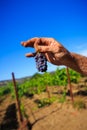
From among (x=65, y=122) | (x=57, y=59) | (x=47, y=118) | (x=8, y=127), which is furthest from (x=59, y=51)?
(x=8, y=127)

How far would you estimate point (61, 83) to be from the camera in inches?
703

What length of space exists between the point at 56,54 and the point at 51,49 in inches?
3.0

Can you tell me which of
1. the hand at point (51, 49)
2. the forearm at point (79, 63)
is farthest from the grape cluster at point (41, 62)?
the forearm at point (79, 63)

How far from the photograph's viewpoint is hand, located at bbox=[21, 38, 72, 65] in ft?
6.47

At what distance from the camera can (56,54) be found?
6.62 feet

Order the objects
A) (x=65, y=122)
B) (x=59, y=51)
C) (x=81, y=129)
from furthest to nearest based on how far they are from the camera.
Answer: (x=65, y=122) → (x=81, y=129) → (x=59, y=51)

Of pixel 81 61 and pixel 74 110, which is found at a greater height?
pixel 81 61

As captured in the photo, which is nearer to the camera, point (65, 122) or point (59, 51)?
point (59, 51)

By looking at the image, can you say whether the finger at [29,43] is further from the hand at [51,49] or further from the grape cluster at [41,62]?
the grape cluster at [41,62]

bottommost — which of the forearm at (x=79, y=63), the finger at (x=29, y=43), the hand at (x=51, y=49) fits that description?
the forearm at (x=79, y=63)

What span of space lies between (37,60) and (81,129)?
615 centimetres

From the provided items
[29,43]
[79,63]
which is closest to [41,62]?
[29,43]

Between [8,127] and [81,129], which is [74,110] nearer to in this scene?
[81,129]

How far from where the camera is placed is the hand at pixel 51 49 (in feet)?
6.47
